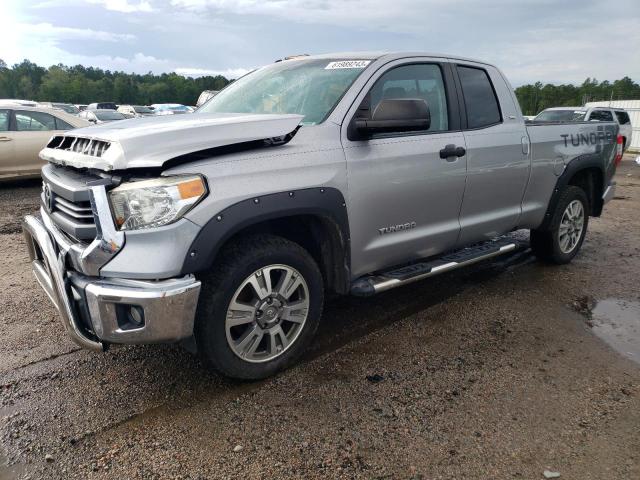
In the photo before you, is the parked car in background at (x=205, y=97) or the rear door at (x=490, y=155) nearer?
the rear door at (x=490, y=155)

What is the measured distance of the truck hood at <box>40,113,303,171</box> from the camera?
249 centimetres

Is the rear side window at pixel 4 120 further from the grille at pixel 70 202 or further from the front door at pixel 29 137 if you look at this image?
the grille at pixel 70 202

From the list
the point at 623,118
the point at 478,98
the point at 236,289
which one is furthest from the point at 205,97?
the point at 623,118

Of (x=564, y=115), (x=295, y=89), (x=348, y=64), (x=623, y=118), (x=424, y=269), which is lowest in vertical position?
(x=424, y=269)

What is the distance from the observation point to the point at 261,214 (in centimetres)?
272

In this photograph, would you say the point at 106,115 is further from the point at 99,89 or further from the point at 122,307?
the point at 99,89

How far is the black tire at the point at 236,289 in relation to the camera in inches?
105

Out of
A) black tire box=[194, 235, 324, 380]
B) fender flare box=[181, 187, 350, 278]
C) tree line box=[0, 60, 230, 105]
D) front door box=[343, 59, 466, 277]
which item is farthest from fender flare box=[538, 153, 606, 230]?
tree line box=[0, 60, 230, 105]

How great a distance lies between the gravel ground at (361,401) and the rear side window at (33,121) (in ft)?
19.3

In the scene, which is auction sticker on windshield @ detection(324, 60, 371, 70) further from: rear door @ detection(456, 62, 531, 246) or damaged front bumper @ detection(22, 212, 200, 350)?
damaged front bumper @ detection(22, 212, 200, 350)

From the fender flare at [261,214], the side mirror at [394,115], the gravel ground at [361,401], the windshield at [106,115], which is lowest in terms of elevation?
the gravel ground at [361,401]

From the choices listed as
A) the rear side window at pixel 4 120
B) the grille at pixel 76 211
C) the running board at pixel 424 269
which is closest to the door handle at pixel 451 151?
the running board at pixel 424 269

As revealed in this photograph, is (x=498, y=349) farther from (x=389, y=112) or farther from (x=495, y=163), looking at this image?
(x=389, y=112)

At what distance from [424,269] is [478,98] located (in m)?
1.57
